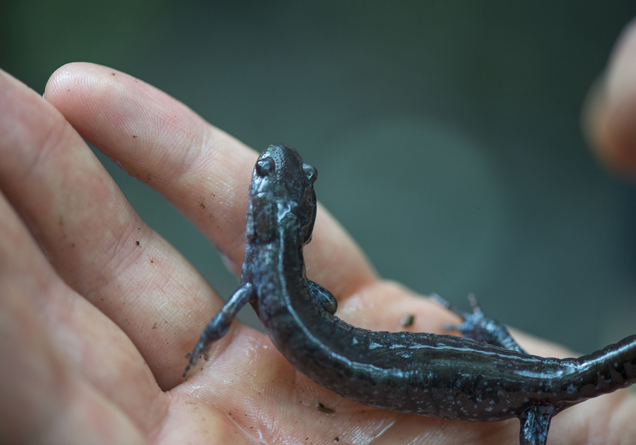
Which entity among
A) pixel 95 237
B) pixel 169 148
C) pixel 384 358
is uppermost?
pixel 169 148

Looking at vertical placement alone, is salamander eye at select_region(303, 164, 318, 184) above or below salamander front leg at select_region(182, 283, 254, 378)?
above

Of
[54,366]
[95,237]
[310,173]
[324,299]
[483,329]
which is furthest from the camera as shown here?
[483,329]

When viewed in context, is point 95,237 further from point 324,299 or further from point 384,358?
point 384,358

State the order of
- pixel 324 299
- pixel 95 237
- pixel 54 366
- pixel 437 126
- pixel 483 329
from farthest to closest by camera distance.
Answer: pixel 437 126
pixel 483 329
pixel 324 299
pixel 95 237
pixel 54 366

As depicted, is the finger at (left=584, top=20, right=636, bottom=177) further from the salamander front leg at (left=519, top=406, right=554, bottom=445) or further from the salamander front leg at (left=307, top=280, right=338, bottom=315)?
the salamander front leg at (left=307, top=280, right=338, bottom=315)

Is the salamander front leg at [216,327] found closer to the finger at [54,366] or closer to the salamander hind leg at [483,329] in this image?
the finger at [54,366]

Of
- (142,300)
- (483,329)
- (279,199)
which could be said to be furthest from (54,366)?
(483,329)

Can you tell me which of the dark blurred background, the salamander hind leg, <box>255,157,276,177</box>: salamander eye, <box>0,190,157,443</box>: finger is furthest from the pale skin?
the dark blurred background
